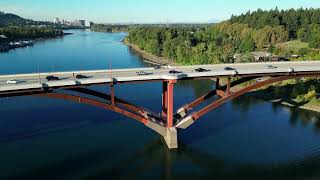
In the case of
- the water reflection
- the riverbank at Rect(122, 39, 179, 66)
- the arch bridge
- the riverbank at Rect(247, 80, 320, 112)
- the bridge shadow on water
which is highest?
the arch bridge

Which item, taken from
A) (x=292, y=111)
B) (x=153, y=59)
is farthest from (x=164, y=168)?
(x=153, y=59)

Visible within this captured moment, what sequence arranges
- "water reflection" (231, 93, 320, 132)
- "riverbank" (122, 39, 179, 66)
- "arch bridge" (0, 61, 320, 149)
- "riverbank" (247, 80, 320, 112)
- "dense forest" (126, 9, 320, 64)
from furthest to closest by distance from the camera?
"riverbank" (122, 39, 179, 66), "dense forest" (126, 9, 320, 64), "riverbank" (247, 80, 320, 112), "water reflection" (231, 93, 320, 132), "arch bridge" (0, 61, 320, 149)

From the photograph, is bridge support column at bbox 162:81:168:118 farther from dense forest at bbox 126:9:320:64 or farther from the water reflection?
dense forest at bbox 126:9:320:64

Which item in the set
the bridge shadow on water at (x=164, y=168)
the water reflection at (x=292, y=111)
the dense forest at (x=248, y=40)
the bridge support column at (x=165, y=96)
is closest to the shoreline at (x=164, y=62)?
the water reflection at (x=292, y=111)

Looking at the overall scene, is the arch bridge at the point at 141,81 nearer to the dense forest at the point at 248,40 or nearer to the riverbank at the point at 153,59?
the dense forest at the point at 248,40

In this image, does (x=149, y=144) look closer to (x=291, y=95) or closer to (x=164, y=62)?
(x=291, y=95)

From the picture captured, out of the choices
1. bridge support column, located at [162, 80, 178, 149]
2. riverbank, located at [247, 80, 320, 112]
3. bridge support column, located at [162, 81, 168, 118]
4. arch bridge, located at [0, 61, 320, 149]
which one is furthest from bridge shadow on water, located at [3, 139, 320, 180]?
riverbank, located at [247, 80, 320, 112]
